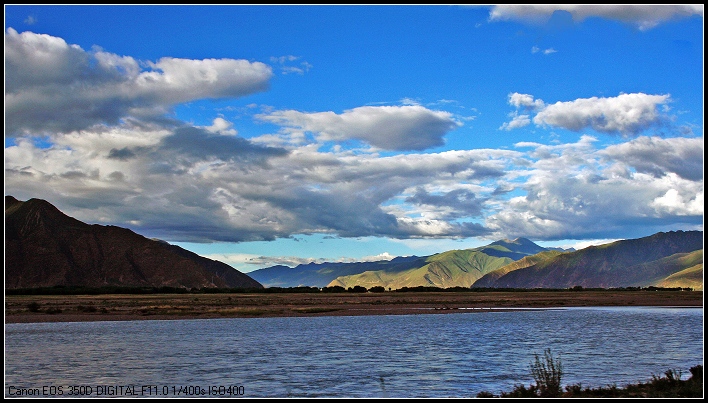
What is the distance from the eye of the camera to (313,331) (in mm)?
55844

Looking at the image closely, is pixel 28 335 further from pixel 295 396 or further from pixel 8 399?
pixel 295 396

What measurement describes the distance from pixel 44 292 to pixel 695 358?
145959 mm

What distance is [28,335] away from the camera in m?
51.7

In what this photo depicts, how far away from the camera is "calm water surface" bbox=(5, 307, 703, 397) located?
27.3 metres

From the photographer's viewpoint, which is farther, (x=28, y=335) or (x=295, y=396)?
(x=28, y=335)

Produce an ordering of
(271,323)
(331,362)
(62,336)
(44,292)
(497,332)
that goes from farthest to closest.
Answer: (44,292) → (271,323) → (497,332) → (62,336) → (331,362)

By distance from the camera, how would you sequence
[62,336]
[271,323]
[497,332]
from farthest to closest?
[271,323], [497,332], [62,336]

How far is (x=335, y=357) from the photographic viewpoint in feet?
121

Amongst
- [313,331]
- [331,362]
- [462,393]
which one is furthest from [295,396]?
[313,331]

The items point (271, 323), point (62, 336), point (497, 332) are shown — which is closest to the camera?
point (62, 336)

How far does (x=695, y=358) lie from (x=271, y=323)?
42.1 m

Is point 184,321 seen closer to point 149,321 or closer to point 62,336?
point 149,321

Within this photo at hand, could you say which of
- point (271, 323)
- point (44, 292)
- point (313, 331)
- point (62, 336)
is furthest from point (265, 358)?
point (44, 292)

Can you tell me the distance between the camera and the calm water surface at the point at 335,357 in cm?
2734
